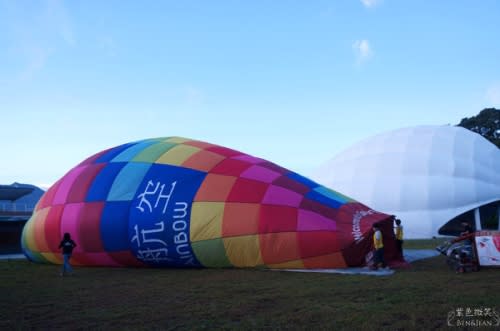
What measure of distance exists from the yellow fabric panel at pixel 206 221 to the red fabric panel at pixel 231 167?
2.71 feet

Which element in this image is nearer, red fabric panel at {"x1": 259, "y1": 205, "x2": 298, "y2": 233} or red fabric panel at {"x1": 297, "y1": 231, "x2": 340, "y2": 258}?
red fabric panel at {"x1": 297, "y1": 231, "x2": 340, "y2": 258}

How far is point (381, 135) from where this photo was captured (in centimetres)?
2983

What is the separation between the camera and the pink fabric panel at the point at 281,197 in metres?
9.49

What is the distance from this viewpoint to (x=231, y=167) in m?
10.5

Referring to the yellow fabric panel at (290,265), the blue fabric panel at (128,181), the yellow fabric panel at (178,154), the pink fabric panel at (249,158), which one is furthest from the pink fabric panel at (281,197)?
the blue fabric panel at (128,181)

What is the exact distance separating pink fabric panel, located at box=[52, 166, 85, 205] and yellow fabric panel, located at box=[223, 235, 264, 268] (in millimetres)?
4342

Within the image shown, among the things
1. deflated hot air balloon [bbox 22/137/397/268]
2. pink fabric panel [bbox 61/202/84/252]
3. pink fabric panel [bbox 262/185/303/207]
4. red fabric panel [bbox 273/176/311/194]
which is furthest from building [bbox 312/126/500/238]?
pink fabric panel [bbox 61/202/84/252]

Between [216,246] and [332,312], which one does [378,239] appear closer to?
[216,246]

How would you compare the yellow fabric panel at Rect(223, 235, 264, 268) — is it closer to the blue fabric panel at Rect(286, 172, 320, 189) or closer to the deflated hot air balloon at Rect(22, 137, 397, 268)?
the deflated hot air balloon at Rect(22, 137, 397, 268)

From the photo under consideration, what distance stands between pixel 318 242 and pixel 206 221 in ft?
6.97

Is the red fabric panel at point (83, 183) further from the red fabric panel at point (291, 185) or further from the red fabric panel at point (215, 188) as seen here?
the red fabric panel at point (291, 185)

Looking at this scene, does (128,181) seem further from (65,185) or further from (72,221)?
(65,185)

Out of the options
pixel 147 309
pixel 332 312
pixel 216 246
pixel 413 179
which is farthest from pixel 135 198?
pixel 413 179

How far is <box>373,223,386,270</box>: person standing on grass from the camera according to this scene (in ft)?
29.2
